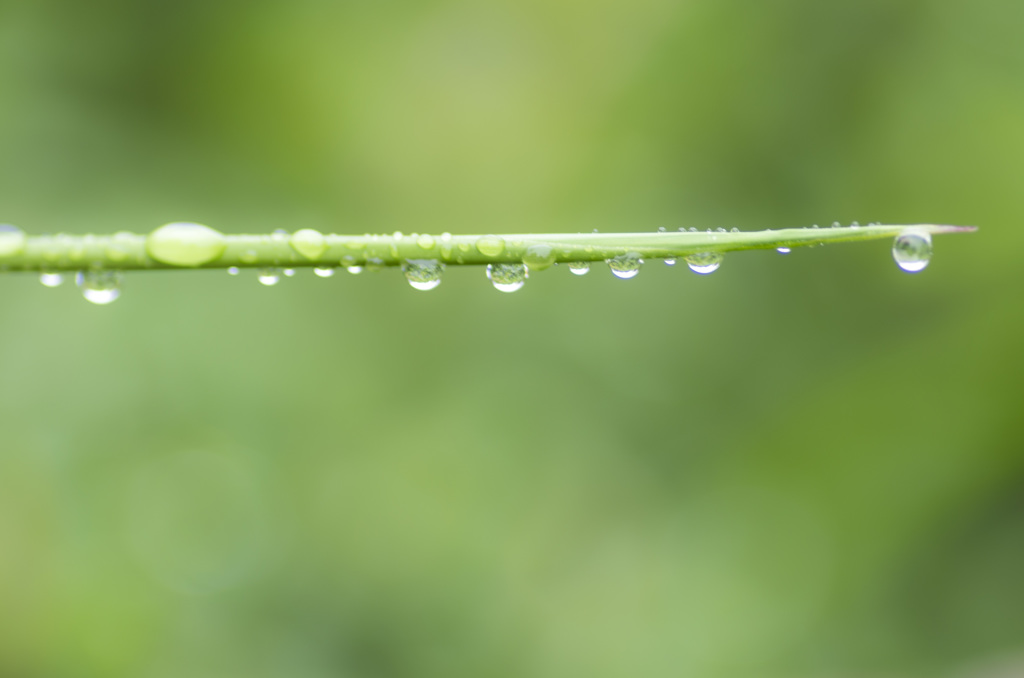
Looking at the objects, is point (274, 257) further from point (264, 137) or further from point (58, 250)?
point (264, 137)

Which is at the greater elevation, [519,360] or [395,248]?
[519,360]

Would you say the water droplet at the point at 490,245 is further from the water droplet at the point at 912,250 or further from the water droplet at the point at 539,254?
the water droplet at the point at 912,250

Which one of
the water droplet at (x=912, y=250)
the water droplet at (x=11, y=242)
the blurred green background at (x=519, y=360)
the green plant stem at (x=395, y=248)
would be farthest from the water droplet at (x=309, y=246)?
the blurred green background at (x=519, y=360)

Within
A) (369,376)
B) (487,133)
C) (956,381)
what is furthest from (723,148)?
(369,376)

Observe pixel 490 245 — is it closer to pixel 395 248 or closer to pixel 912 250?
pixel 395 248

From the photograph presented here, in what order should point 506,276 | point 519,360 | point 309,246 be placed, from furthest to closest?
1. point 519,360
2. point 506,276
3. point 309,246

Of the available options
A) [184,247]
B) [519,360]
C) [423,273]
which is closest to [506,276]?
[423,273]

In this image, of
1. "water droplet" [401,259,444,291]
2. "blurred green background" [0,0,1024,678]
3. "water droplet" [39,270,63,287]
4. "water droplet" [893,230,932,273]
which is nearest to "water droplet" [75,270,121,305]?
"water droplet" [39,270,63,287]
